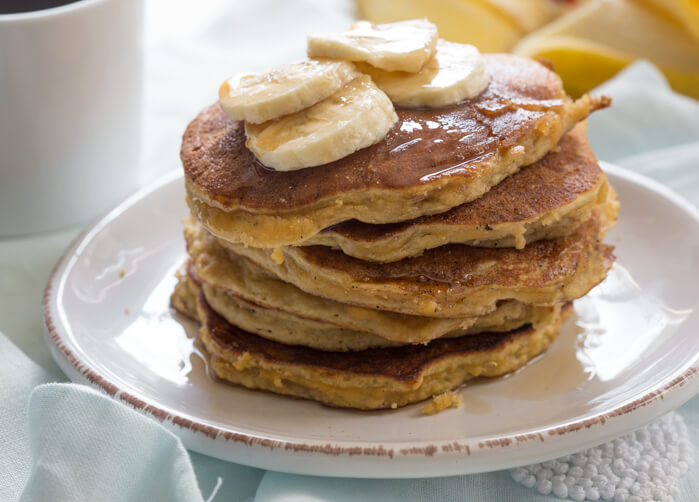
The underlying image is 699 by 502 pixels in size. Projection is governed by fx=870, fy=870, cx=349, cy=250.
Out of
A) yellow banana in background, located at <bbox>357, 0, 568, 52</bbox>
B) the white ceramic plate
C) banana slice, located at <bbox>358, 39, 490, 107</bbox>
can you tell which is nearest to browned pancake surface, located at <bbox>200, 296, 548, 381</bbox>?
the white ceramic plate

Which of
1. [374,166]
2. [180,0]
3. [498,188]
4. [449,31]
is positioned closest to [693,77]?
[449,31]

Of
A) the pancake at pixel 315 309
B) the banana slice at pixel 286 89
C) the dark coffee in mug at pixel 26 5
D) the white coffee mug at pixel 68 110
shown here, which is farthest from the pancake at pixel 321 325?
the dark coffee in mug at pixel 26 5

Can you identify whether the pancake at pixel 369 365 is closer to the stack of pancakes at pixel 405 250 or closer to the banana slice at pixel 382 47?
the stack of pancakes at pixel 405 250

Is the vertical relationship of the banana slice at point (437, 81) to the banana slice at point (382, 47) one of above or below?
below

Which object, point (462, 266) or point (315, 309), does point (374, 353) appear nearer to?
point (315, 309)

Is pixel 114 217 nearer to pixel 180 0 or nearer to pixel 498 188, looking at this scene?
pixel 498 188

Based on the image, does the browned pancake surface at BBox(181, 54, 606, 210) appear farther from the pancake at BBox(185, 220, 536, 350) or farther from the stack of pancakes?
the pancake at BBox(185, 220, 536, 350)

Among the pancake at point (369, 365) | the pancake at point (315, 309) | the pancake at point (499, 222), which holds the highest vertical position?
the pancake at point (499, 222)
